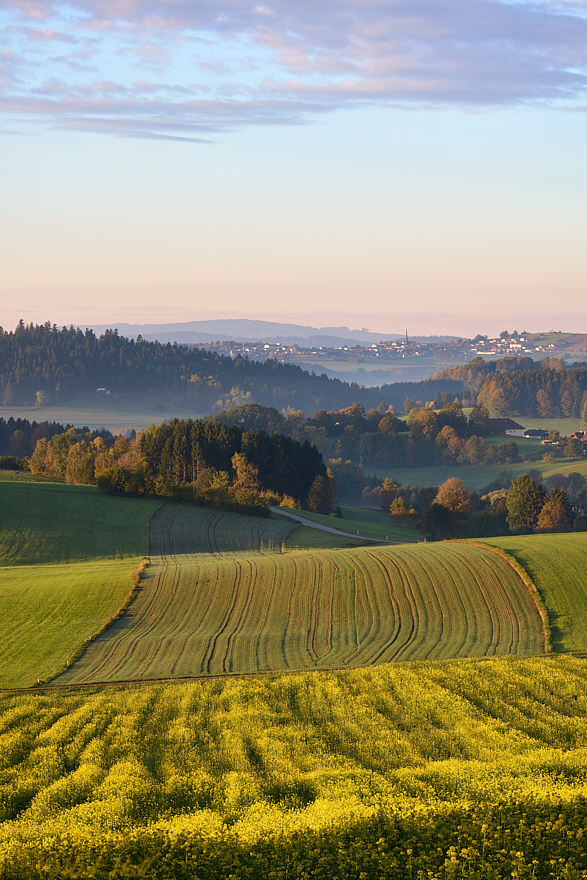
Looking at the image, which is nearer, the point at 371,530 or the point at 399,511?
the point at 371,530

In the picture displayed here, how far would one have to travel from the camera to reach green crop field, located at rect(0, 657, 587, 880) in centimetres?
1630

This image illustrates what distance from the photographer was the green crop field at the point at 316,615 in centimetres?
4022

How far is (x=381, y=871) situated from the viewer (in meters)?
16.1

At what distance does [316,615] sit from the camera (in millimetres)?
48500

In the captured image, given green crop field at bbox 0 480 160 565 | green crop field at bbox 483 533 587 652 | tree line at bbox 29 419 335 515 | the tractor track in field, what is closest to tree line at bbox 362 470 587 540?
tree line at bbox 29 419 335 515

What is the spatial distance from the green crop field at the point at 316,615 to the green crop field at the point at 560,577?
133cm

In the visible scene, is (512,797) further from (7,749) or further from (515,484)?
(515,484)

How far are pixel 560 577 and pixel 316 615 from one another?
62.8 ft

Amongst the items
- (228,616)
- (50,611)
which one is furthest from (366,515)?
(50,611)

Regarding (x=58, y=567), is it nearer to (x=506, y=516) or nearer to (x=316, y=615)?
(x=316, y=615)

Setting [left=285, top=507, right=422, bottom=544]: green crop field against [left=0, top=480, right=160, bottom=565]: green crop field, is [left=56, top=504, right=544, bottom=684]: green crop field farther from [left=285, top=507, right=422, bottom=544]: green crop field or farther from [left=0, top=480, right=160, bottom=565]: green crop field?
[left=285, top=507, right=422, bottom=544]: green crop field

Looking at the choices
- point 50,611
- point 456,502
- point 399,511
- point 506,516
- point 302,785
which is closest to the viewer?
point 302,785

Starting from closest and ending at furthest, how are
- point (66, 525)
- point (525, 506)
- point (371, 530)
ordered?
point (66, 525) < point (371, 530) < point (525, 506)

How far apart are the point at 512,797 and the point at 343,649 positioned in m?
24.1
